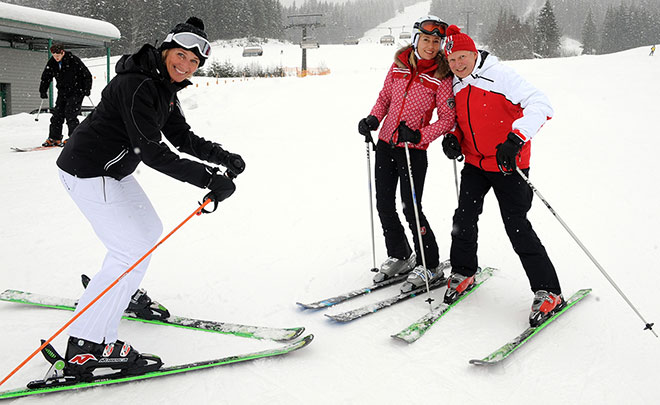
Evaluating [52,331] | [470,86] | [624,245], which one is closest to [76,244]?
[52,331]

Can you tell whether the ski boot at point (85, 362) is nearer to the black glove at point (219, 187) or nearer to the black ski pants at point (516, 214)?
the black glove at point (219, 187)

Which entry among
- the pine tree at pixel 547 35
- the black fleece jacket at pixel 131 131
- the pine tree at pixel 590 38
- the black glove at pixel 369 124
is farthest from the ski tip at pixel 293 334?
the pine tree at pixel 590 38

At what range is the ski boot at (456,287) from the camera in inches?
139

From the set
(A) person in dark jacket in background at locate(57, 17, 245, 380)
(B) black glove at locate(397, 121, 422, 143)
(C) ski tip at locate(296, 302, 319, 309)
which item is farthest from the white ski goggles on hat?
(C) ski tip at locate(296, 302, 319, 309)

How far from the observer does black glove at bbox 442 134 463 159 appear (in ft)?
11.1

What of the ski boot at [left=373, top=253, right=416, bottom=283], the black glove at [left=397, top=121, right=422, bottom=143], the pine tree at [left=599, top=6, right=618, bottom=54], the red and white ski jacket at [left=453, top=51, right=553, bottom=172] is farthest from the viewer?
the pine tree at [left=599, top=6, right=618, bottom=54]

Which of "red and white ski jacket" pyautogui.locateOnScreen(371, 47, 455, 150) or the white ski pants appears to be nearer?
the white ski pants

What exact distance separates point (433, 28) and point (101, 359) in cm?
320

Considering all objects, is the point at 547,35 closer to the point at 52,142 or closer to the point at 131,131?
the point at 52,142

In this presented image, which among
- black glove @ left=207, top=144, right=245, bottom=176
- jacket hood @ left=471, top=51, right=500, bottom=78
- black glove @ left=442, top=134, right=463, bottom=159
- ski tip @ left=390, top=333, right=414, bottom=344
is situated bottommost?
ski tip @ left=390, top=333, right=414, bottom=344

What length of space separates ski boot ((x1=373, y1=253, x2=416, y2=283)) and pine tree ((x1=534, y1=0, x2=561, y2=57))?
57.7 m

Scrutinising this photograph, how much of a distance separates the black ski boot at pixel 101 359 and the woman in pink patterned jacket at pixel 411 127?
2.07 metres

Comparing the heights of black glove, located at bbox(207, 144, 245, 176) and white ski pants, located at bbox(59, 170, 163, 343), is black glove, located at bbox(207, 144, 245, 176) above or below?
above

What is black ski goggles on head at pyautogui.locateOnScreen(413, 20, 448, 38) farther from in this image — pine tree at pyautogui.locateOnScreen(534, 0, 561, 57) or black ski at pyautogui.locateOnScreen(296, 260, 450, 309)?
pine tree at pyautogui.locateOnScreen(534, 0, 561, 57)
